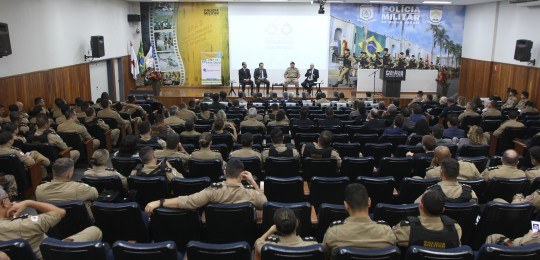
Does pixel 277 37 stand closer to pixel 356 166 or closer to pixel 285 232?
pixel 356 166

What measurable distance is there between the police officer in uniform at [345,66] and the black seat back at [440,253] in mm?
17057

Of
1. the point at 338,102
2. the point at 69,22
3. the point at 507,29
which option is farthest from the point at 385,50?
the point at 69,22

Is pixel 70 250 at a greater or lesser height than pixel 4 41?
lesser

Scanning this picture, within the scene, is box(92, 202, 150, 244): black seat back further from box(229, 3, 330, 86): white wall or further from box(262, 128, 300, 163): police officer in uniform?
box(229, 3, 330, 86): white wall

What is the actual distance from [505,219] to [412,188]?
1075mm

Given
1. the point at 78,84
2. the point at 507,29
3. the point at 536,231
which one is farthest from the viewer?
the point at 507,29

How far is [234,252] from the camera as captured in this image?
326 cm

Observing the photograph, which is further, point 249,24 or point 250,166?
point 249,24

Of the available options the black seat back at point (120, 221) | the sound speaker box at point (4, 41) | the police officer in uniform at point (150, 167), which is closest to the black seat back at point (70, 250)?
the black seat back at point (120, 221)

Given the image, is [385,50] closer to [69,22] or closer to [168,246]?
[69,22]

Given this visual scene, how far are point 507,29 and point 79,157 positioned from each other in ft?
49.1

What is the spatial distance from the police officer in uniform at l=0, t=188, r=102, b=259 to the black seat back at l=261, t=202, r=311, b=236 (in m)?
1.52

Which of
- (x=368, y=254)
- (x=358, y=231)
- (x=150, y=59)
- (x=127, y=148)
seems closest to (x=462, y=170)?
(x=358, y=231)

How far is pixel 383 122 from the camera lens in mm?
9398
